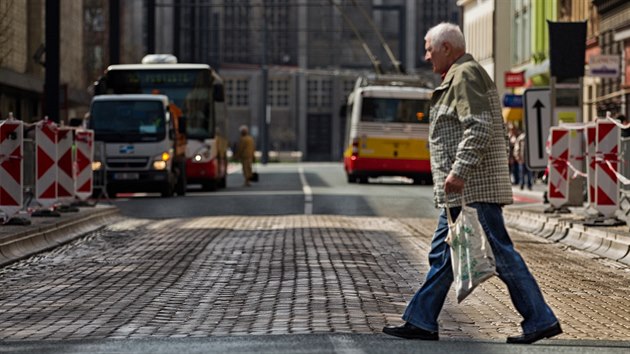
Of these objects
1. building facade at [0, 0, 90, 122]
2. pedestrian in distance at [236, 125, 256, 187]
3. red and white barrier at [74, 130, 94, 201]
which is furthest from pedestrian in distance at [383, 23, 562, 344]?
pedestrian in distance at [236, 125, 256, 187]

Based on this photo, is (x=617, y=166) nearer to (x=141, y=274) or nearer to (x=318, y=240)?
(x=318, y=240)

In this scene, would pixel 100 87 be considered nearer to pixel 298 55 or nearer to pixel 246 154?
pixel 246 154

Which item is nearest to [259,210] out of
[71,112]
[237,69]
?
[71,112]

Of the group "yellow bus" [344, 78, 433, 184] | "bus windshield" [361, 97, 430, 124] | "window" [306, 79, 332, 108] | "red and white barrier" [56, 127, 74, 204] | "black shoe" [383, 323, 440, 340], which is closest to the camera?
"black shoe" [383, 323, 440, 340]

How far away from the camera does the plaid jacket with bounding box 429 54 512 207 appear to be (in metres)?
8.59

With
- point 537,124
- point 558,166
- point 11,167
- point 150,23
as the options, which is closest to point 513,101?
point 150,23

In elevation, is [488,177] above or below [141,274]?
above

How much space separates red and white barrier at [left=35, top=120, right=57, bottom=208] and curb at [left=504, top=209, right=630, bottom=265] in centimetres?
647

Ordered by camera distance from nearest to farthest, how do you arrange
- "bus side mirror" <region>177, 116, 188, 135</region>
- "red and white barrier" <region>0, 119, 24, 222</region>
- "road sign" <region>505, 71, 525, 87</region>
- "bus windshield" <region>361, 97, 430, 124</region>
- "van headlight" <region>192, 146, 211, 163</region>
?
"red and white barrier" <region>0, 119, 24, 222</region> < "bus side mirror" <region>177, 116, 188, 135</region> < "van headlight" <region>192, 146, 211, 163</region> < "bus windshield" <region>361, 97, 430, 124</region> < "road sign" <region>505, 71, 525, 87</region>

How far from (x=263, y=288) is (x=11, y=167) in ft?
23.0

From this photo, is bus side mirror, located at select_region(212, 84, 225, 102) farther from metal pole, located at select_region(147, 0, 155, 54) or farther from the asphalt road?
the asphalt road

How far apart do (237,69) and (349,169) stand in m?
81.0

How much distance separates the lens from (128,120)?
36531mm

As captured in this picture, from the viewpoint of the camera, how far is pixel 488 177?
869 cm
